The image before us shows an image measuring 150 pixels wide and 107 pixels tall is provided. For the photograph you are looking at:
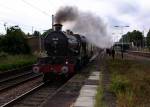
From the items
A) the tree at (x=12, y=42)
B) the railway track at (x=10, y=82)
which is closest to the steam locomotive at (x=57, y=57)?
the railway track at (x=10, y=82)

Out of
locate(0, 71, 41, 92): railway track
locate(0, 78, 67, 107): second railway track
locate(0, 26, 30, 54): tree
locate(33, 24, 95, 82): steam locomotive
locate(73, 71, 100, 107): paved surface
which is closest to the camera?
locate(73, 71, 100, 107): paved surface

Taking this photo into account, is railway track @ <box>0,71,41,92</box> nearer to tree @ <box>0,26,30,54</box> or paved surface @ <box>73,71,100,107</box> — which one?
paved surface @ <box>73,71,100,107</box>

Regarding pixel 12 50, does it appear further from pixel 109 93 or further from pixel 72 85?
pixel 109 93

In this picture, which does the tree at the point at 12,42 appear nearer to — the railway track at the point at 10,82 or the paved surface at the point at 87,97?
the railway track at the point at 10,82

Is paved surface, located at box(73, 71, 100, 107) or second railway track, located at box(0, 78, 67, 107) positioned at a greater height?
paved surface, located at box(73, 71, 100, 107)

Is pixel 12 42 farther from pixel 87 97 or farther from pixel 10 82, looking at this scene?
pixel 87 97

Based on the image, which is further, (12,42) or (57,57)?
(12,42)

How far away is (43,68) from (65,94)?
6570 millimetres

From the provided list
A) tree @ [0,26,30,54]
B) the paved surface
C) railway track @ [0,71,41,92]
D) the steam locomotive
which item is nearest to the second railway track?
the paved surface

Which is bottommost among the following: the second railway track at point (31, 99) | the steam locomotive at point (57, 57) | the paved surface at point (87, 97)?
the second railway track at point (31, 99)

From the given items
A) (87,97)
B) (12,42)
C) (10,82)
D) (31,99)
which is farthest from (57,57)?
(12,42)

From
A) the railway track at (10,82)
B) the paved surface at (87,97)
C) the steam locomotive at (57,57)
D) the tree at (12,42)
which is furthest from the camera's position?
the tree at (12,42)

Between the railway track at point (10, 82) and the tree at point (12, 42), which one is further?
the tree at point (12, 42)

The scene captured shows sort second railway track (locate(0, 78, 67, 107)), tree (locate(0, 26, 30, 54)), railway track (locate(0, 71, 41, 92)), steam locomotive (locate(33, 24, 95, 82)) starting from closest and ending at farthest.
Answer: second railway track (locate(0, 78, 67, 107)), railway track (locate(0, 71, 41, 92)), steam locomotive (locate(33, 24, 95, 82)), tree (locate(0, 26, 30, 54))
